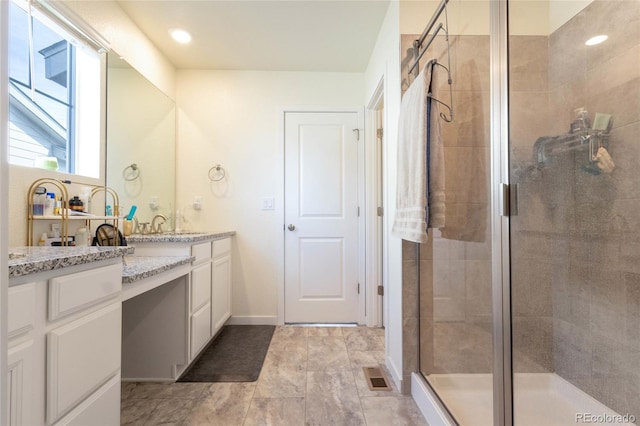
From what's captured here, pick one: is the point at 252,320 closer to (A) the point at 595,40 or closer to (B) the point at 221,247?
(B) the point at 221,247

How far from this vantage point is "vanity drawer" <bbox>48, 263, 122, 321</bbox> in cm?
80

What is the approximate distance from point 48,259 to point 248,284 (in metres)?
2.03

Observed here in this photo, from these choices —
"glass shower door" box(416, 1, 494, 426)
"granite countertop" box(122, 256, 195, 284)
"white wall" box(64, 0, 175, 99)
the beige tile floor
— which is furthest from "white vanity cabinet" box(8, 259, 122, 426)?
"white wall" box(64, 0, 175, 99)

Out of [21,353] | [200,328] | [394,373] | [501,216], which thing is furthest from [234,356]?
[501,216]

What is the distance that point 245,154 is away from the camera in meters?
2.76

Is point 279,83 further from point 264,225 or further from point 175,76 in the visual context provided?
point 264,225

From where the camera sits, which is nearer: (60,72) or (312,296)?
(60,72)

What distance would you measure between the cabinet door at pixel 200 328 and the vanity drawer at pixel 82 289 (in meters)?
0.89

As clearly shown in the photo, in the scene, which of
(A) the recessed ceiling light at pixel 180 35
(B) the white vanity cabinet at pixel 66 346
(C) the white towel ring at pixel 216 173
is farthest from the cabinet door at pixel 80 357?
(A) the recessed ceiling light at pixel 180 35

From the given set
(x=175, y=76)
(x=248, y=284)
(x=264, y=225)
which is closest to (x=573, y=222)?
(x=264, y=225)

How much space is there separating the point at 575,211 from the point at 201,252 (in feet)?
6.82

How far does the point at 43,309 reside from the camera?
771 millimetres

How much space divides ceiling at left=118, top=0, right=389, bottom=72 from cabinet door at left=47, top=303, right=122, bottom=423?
1954 millimetres

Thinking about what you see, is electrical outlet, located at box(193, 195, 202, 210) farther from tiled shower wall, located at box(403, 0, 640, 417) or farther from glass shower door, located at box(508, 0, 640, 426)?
glass shower door, located at box(508, 0, 640, 426)
